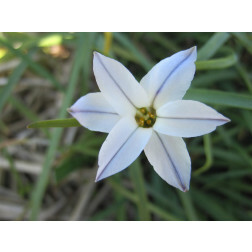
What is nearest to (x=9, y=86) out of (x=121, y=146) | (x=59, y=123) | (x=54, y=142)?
(x=54, y=142)

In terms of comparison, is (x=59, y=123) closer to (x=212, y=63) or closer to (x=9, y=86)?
(x=212, y=63)

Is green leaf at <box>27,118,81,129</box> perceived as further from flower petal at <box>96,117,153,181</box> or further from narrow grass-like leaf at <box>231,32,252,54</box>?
narrow grass-like leaf at <box>231,32,252,54</box>

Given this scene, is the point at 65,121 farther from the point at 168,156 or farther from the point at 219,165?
the point at 219,165

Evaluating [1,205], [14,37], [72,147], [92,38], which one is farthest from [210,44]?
[1,205]

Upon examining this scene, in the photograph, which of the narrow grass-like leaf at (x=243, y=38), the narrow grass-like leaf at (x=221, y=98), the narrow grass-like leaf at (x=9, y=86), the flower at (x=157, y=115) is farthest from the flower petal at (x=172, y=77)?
the narrow grass-like leaf at (x=9, y=86)

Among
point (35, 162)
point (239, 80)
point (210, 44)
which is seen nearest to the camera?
point (210, 44)

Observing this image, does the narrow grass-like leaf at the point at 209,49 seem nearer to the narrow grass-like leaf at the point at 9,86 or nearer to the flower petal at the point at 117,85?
the flower petal at the point at 117,85
